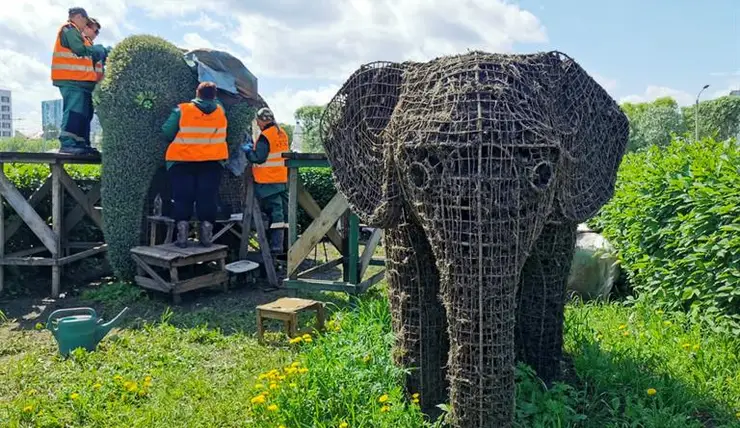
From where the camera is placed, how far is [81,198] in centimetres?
853

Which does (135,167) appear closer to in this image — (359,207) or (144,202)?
(144,202)

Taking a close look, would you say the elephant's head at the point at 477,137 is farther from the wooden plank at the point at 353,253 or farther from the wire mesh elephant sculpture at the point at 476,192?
the wooden plank at the point at 353,253

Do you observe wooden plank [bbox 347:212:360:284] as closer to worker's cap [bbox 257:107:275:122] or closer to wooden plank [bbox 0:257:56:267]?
worker's cap [bbox 257:107:275:122]

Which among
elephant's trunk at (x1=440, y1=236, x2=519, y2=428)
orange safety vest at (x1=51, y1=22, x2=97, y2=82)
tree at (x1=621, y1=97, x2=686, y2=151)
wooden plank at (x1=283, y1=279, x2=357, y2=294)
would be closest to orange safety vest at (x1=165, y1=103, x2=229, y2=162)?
orange safety vest at (x1=51, y1=22, x2=97, y2=82)

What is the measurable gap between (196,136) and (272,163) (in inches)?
57.4

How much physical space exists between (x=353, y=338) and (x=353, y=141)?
194cm

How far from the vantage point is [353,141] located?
12.6ft

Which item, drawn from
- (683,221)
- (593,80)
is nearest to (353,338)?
(593,80)

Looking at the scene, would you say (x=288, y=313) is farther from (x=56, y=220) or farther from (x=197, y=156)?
(x=56, y=220)

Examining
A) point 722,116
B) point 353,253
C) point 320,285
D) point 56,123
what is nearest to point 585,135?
point 353,253

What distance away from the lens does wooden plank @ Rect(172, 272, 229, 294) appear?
7.42 metres

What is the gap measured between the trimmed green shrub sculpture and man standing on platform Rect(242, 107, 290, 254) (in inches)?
44.6

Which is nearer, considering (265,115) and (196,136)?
(196,136)

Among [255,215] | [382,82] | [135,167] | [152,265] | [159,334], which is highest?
[382,82]
